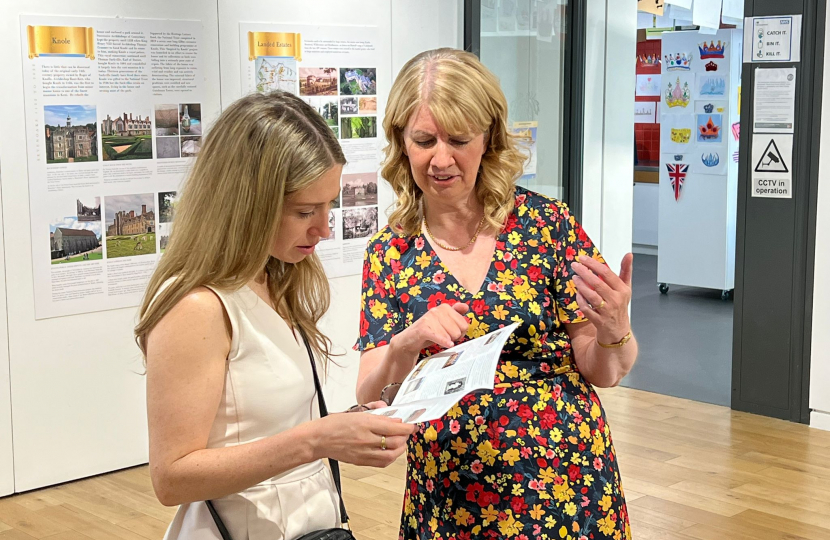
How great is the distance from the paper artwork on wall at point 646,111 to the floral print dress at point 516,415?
30.9 feet

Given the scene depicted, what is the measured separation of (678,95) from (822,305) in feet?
13.8

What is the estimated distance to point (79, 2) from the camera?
176 inches

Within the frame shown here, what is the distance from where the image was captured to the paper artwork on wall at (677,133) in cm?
895

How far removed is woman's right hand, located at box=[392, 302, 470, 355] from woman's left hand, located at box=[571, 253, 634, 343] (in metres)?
0.24

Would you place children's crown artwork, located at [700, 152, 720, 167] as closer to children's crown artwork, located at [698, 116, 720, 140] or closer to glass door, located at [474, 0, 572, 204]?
children's crown artwork, located at [698, 116, 720, 140]

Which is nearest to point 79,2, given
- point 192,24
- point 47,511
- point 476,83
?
point 192,24

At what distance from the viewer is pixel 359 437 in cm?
151

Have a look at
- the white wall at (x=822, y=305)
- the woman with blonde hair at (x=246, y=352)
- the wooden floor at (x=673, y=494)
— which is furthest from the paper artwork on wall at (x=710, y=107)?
the woman with blonde hair at (x=246, y=352)

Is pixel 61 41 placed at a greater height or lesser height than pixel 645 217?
greater

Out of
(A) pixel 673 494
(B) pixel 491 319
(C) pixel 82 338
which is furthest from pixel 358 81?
(B) pixel 491 319

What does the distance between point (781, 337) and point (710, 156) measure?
11.9 feet

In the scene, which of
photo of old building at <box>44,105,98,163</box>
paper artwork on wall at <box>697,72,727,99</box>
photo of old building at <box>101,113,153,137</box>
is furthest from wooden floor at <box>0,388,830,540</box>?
paper artwork on wall at <box>697,72,727,99</box>

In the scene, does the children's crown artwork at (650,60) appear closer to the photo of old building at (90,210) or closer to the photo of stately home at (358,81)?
the photo of stately home at (358,81)

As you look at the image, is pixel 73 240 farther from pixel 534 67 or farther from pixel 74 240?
pixel 534 67
